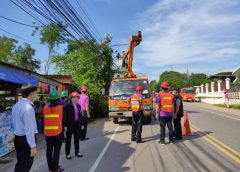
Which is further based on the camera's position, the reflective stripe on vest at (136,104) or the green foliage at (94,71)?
the green foliage at (94,71)

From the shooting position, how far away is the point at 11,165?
6.62 metres

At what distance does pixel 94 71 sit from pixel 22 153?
15936mm

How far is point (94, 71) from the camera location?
65.3 feet

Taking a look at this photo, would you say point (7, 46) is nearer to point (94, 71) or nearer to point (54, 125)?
point (94, 71)

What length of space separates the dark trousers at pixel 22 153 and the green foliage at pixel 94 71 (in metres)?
13.3

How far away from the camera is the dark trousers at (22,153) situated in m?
4.07

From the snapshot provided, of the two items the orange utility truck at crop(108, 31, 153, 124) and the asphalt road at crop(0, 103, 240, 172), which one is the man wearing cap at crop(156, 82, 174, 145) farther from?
the orange utility truck at crop(108, 31, 153, 124)

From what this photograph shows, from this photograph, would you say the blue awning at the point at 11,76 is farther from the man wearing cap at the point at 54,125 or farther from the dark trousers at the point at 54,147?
the dark trousers at the point at 54,147

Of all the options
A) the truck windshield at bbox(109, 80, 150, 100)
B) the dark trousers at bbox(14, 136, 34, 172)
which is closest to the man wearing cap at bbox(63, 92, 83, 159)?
the dark trousers at bbox(14, 136, 34, 172)

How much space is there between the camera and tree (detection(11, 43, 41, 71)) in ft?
178

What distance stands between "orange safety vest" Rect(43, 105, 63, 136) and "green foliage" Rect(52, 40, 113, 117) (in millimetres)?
11810

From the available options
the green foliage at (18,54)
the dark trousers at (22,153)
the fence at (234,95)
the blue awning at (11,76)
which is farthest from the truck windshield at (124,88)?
the green foliage at (18,54)

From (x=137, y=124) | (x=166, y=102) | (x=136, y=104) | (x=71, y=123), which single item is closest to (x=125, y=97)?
(x=136, y=104)

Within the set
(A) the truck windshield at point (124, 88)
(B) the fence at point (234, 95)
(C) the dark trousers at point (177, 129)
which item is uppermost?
(A) the truck windshield at point (124, 88)
